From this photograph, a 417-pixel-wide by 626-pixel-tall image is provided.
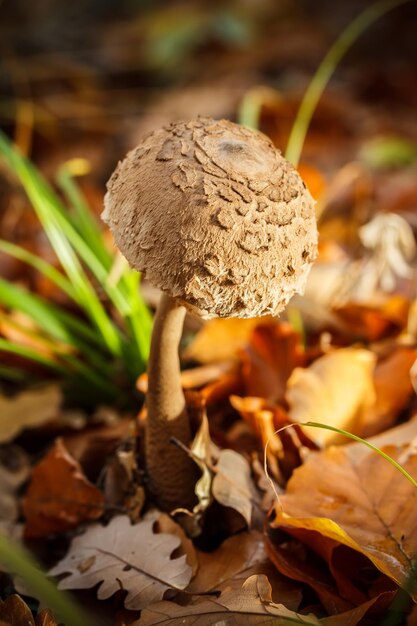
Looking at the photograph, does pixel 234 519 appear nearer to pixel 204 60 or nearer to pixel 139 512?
pixel 139 512

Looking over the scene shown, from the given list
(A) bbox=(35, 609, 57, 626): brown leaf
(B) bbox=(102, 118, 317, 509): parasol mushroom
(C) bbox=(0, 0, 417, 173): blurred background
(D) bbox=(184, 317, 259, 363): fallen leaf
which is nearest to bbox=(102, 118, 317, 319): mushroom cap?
(B) bbox=(102, 118, 317, 509): parasol mushroom

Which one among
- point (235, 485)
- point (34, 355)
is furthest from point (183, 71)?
point (235, 485)

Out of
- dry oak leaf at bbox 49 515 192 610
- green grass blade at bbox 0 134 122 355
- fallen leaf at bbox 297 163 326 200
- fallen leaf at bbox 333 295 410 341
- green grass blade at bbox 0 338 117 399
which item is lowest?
dry oak leaf at bbox 49 515 192 610

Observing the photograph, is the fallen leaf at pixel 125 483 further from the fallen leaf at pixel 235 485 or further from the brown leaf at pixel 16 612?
the brown leaf at pixel 16 612

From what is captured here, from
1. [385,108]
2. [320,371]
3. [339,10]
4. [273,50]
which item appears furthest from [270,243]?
[339,10]

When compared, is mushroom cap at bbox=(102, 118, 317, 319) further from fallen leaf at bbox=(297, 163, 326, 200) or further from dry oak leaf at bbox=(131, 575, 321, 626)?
fallen leaf at bbox=(297, 163, 326, 200)

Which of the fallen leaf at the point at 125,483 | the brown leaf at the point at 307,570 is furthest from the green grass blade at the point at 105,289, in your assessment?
the brown leaf at the point at 307,570

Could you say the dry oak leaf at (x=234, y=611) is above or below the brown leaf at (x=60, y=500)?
below
